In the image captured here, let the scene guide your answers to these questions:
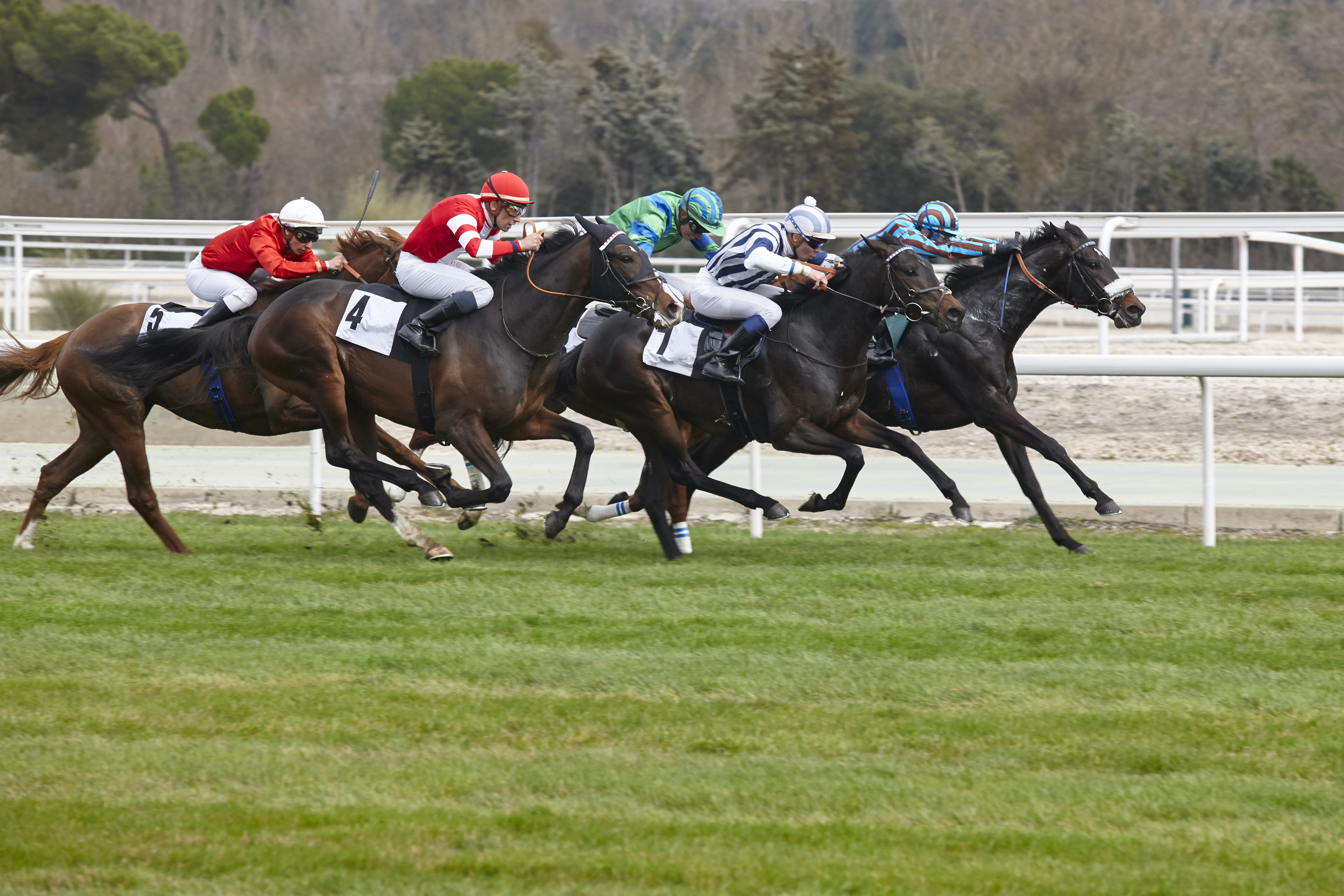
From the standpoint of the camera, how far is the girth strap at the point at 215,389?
7.12 m

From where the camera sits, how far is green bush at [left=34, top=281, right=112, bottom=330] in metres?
16.2

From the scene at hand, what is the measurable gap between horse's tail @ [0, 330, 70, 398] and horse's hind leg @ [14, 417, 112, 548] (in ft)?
1.22

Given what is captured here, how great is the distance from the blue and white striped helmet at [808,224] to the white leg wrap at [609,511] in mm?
1429

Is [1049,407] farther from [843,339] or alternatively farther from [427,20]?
[427,20]

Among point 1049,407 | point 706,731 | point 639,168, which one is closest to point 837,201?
point 639,168

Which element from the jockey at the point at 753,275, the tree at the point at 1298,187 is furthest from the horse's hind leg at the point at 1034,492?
the tree at the point at 1298,187

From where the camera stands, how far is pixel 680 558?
6836mm

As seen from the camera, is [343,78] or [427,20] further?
[427,20]

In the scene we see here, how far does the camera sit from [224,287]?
290 inches

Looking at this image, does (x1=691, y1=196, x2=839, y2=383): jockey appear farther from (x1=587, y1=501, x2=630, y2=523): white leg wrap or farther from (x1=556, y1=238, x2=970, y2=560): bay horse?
(x1=587, y1=501, x2=630, y2=523): white leg wrap

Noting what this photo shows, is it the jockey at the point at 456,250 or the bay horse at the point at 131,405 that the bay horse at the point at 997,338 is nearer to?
the jockey at the point at 456,250

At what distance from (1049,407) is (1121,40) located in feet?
161

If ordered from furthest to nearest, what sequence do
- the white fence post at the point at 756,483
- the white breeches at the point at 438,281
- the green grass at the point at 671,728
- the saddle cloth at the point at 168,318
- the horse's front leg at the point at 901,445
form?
the white fence post at the point at 756,483
the saddle cloth at the point at 168,318
the horse's front leg at the point at 901,445
the white breeches at the point at 438,281
the green grass at the point at 671,728

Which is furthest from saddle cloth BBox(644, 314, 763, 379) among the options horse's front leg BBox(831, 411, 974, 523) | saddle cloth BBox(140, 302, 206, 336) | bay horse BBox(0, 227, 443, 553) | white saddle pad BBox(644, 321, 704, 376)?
saddle cloth BBox(140, 302, 206, 336)
